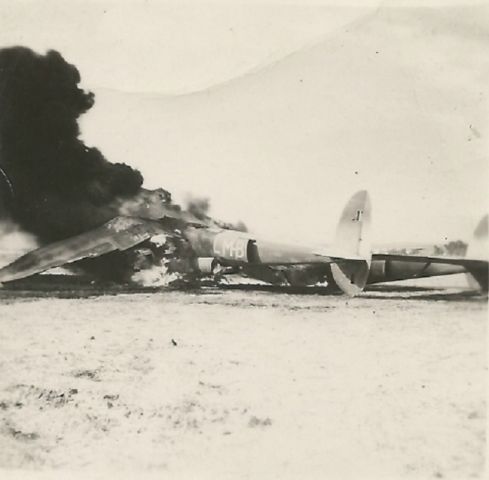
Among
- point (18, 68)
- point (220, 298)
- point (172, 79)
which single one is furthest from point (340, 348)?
point (18, 68)

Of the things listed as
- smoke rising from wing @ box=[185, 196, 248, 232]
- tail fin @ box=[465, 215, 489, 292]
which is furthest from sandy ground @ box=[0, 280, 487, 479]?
smoke rising from wing @ box=[185, 196, 248, 232]

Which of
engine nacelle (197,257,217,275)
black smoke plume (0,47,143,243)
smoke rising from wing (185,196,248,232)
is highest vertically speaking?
black smoke plume (0,47,143,243)

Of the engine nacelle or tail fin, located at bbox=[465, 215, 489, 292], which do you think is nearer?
tail fin, located at bbox=[465, 215, 489, 292]

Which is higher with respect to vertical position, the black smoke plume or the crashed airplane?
the black smoke plume

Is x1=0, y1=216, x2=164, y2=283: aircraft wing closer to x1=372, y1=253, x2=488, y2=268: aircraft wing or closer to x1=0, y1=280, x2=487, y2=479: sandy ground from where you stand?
x1=0, y1=280, x2=487, y2=479: sandy ground

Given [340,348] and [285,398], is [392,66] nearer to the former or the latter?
[340,348]

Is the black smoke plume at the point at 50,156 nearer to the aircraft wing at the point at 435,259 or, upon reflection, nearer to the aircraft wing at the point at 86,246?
the aircraft wing at the point at 86,246

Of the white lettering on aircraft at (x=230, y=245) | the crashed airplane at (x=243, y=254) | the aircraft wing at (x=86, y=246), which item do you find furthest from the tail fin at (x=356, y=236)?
the aircraft wing at (x=86, y=246)
